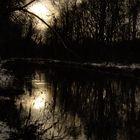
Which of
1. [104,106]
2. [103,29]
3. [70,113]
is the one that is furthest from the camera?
[103,29]

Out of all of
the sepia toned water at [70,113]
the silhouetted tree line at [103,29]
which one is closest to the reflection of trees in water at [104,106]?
the sepia toned water at [70,113]

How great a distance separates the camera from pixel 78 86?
29359 millimetres

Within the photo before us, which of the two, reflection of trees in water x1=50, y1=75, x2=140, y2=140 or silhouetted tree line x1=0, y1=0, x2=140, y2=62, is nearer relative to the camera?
reflection of trees in water x1=50, y1=75, x2=140, y2=140

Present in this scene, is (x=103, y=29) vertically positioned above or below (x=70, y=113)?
above

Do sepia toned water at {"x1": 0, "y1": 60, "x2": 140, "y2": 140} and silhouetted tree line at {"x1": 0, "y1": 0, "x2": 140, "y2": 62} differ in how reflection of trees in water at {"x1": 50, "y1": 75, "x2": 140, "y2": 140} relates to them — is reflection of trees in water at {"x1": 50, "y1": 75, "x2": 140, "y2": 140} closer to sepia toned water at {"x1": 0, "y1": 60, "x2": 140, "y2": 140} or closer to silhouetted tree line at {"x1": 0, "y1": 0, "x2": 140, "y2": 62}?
sepia toned water at {"x1": 0, "y1": 60, "x2": 140, "y2": 140}

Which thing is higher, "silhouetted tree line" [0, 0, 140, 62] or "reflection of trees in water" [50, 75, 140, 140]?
"silhouetted tree line" [0, 0, 140, 62]

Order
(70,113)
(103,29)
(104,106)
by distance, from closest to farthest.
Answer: (70,113) < (104,106) < (103,29)

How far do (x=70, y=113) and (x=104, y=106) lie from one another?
10.8ft

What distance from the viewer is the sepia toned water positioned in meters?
13.1

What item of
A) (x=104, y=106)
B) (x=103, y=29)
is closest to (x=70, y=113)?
(x=104, y=106)

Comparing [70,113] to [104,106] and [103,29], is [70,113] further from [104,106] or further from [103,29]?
[103,29]

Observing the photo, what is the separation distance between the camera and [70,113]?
18062 millimetres

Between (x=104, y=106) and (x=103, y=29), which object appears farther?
(x=103, y=29)

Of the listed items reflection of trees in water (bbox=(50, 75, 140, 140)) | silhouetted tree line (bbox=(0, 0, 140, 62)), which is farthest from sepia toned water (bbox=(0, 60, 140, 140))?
silhouetted tree line (bbox=(0, 0, 140, 62))
